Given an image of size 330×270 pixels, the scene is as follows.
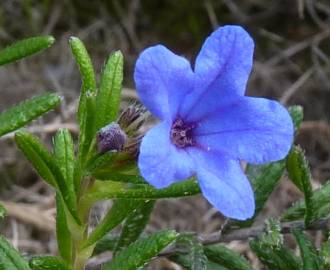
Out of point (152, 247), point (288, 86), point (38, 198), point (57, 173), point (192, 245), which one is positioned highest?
point (57, 173)

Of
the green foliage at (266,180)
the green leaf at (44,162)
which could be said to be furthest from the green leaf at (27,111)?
the green foliage at (266,180)

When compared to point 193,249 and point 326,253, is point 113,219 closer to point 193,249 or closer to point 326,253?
point 193,249

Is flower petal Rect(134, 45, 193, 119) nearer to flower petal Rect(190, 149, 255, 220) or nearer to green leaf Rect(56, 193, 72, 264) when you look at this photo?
flower petal Rect(190, 149, 255, 220)

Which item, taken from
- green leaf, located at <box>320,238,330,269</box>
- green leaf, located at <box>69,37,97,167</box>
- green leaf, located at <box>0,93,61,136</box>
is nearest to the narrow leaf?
green leaf, located at <box>69,37,97,167</box>

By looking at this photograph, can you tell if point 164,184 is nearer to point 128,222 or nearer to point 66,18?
point 128,222

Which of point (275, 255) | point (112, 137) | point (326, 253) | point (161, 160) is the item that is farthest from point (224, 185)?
point (275, 255)

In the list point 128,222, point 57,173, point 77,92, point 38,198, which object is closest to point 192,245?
point 128,222

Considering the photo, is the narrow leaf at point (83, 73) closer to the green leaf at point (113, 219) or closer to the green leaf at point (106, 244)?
the green leaf at point (113, 219)
